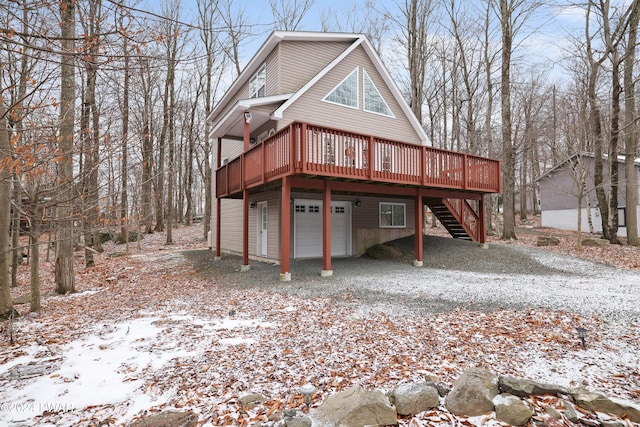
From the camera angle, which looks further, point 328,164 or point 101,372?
point 328,164

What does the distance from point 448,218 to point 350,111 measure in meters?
5.81

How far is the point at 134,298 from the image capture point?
23.6ft

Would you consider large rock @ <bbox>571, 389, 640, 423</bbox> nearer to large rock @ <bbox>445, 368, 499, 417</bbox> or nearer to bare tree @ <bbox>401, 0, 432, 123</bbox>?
large rock @ <bbox>445, 368, 499, 417</bbox>

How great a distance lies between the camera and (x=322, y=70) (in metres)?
11.5

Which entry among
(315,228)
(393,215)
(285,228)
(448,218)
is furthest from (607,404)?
(393,215)

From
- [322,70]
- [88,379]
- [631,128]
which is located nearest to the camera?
[88,379]

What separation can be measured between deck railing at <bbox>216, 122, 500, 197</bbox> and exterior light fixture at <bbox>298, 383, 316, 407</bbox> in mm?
5147

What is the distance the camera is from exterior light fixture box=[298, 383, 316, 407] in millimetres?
2926

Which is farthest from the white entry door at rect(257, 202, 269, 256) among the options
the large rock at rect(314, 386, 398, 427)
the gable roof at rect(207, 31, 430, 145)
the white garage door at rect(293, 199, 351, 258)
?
the large rock at rect(314, 386, 398, 427)

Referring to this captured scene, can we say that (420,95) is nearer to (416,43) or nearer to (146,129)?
(416,43)

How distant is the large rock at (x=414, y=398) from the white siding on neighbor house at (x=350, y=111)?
9.18 m

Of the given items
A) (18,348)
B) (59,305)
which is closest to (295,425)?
(18,348)

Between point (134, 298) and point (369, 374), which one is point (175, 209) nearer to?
point (134, 298)

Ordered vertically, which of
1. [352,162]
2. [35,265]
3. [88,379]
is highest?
[352,162]
